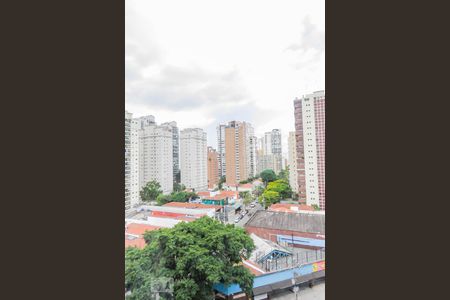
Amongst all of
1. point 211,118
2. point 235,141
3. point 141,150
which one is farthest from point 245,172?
point 141,150

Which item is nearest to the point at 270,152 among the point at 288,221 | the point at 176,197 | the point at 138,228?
the point at 288,221

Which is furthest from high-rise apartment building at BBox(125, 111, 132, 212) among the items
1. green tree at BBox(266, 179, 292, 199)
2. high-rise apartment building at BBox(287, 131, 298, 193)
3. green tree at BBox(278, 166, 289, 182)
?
high-rise apartment building at BBox(287, 131, 298, 193)

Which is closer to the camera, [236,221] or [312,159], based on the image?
[312,159]

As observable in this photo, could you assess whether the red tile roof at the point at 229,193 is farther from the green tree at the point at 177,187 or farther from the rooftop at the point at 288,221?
the green tree at the point at 177,187

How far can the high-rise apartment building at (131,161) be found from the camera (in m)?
3.81

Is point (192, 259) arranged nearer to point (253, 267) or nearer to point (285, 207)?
point (253, 267)

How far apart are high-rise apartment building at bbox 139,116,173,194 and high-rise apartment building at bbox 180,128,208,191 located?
22cm

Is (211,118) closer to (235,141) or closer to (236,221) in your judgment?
(235,141)

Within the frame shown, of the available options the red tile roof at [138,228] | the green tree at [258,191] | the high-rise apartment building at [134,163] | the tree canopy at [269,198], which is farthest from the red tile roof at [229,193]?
the high-rise apartment building at [134,163]

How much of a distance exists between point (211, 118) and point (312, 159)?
→ 176 centimetres

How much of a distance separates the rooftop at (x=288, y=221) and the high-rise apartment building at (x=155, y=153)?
158 centimetres

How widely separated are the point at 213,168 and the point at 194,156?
0.40m

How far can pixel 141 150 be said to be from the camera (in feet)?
13.2

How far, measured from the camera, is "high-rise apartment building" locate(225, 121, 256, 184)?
A: 13.5ft
